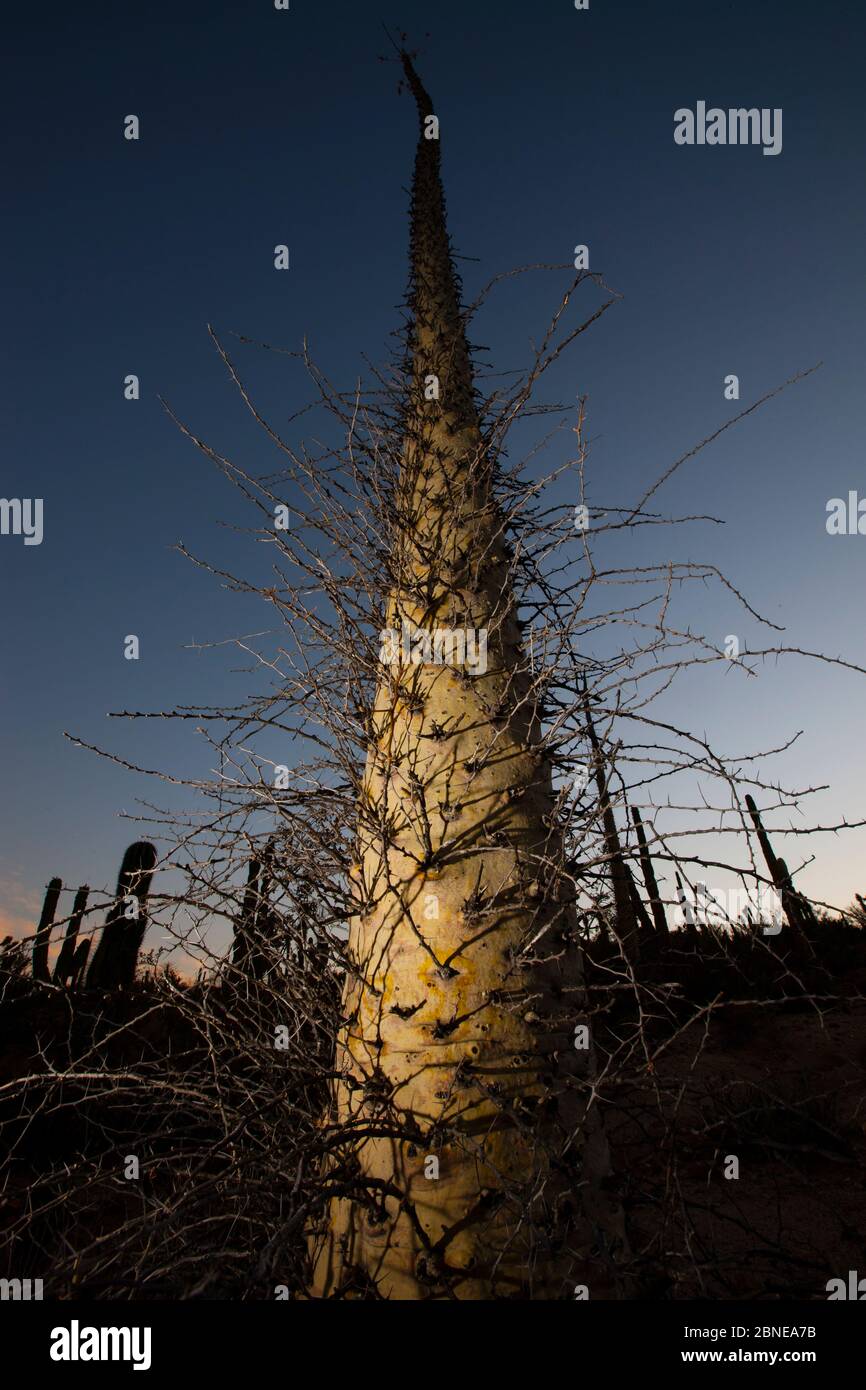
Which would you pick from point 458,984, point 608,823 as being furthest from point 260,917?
point 608,823

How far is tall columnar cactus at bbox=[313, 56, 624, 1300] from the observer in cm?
155

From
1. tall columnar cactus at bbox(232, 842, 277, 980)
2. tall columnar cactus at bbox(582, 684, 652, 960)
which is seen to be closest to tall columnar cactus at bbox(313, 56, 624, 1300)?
tall columnar cactus at bbox(582, 684, 652, 960)

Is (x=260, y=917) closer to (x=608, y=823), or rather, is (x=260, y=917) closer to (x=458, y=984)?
(x=458, y=984)

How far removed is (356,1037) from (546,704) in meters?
1.33

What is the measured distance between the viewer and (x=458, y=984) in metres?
1.78

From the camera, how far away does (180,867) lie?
6.98ft

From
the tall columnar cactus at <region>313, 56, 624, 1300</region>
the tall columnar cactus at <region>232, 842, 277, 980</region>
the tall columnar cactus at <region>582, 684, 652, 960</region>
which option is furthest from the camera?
the tall columnar cactus at <region>232, 842, 277, 980</region>

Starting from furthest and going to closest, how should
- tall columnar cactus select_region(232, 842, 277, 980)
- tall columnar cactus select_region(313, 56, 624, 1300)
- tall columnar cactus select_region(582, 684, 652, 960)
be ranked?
tall columnar cactus select_region(232, 842, 277, 980) → tall columnar cactus select_region(582, 684, 652, 960) → tall columnar cactus select_region(313, 56, 624, 1300)

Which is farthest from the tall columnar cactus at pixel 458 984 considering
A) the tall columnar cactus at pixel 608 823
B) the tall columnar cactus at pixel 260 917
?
the tall columnar cactus at pixel 260 917

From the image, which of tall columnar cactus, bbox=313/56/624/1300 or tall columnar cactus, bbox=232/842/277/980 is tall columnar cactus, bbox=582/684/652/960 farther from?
tall columnar cactus, bbox=232/842/277/980

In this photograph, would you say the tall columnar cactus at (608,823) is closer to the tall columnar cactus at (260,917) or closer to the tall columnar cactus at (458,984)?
the tall columnar cactus at (458,984)

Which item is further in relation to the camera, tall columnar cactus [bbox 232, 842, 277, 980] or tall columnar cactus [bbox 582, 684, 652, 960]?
tall columnar cactus [bbox 232, 842, 277, 980]

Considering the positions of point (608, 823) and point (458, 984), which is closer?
point (458, 984)
